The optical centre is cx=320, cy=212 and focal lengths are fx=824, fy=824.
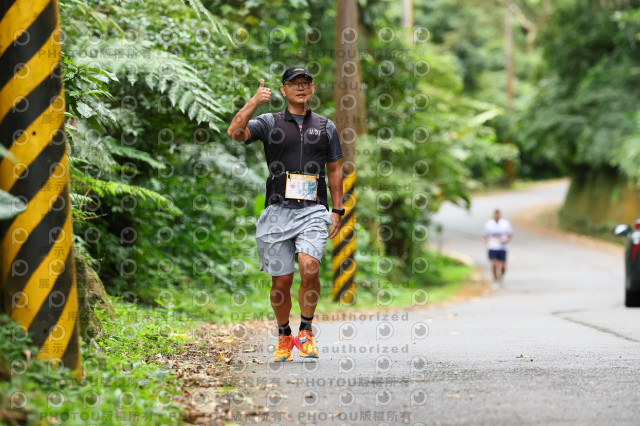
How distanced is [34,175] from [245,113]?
178 centimetres

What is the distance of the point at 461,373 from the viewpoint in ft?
18.2

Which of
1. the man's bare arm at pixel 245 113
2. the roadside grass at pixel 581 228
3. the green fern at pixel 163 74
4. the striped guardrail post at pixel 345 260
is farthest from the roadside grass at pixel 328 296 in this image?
the roadside grass at pixel 581 228

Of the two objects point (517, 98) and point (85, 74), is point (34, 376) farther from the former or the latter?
point (517, 98)

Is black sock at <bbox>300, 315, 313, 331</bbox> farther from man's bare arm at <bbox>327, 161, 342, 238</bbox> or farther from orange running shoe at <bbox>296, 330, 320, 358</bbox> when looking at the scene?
man's bare arm at <bbox>327, 161, 342, 238</bbox>

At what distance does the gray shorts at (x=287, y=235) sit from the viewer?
6133 mm

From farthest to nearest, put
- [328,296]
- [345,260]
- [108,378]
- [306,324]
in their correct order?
[328,296] < [345,260] < [306,324] < [108,378]

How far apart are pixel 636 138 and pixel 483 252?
22.3ft

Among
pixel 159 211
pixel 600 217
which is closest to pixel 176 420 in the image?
pixel 159 211

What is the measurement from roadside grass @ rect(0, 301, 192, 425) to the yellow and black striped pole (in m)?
0.14

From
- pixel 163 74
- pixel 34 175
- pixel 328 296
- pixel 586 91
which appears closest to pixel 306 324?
pixel 34 175

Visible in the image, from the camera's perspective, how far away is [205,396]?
16.1 ft

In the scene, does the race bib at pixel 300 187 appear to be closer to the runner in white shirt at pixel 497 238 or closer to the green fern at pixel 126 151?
the green fern at pixel 126 151

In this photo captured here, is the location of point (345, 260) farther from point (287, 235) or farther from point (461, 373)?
point (461, 373)

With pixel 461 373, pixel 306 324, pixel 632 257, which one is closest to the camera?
pixel 461 373
